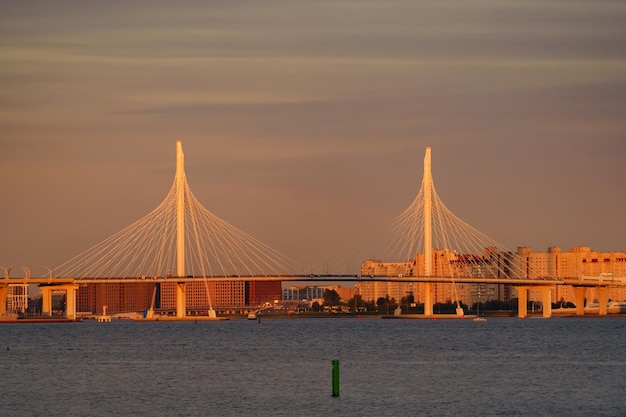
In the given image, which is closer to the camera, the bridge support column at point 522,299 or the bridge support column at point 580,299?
the bridge support column at point 522,299

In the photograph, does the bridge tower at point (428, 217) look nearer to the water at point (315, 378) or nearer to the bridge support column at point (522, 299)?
the bridge support column at point (522, 299)

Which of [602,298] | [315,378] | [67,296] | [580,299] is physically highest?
[67,296]

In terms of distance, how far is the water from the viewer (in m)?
36.2

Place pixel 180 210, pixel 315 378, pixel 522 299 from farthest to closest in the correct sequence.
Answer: pixel 522 299 < pixel 180 210 < pixel 315 378

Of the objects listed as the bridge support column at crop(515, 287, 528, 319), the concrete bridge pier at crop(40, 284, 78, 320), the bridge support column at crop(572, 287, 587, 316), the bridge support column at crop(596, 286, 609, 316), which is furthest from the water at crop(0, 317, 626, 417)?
the bridge support column at crop(572, 287, 587, 316)

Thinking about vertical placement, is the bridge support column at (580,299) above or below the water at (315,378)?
above

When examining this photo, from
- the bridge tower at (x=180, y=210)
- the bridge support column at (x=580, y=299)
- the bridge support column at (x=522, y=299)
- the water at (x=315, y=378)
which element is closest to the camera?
the water at (x=315, y=378)

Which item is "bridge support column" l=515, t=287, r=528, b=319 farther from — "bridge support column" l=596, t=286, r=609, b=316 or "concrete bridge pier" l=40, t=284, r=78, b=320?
"concrete bridge pier" l=40, t=284, r=78, b=320

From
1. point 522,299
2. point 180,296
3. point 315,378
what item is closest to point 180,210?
point 180,296

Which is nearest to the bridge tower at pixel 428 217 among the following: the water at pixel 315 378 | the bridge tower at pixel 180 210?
the bridge tower at pixel 180 210

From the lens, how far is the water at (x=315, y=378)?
36.2 m

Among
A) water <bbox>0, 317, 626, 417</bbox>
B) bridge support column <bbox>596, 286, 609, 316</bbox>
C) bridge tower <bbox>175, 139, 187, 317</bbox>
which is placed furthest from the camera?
bridge support column <bbox>596, 286, 609, 316</bbox>

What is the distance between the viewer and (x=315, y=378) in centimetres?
4481

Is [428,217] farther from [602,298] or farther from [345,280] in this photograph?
[602,298]
